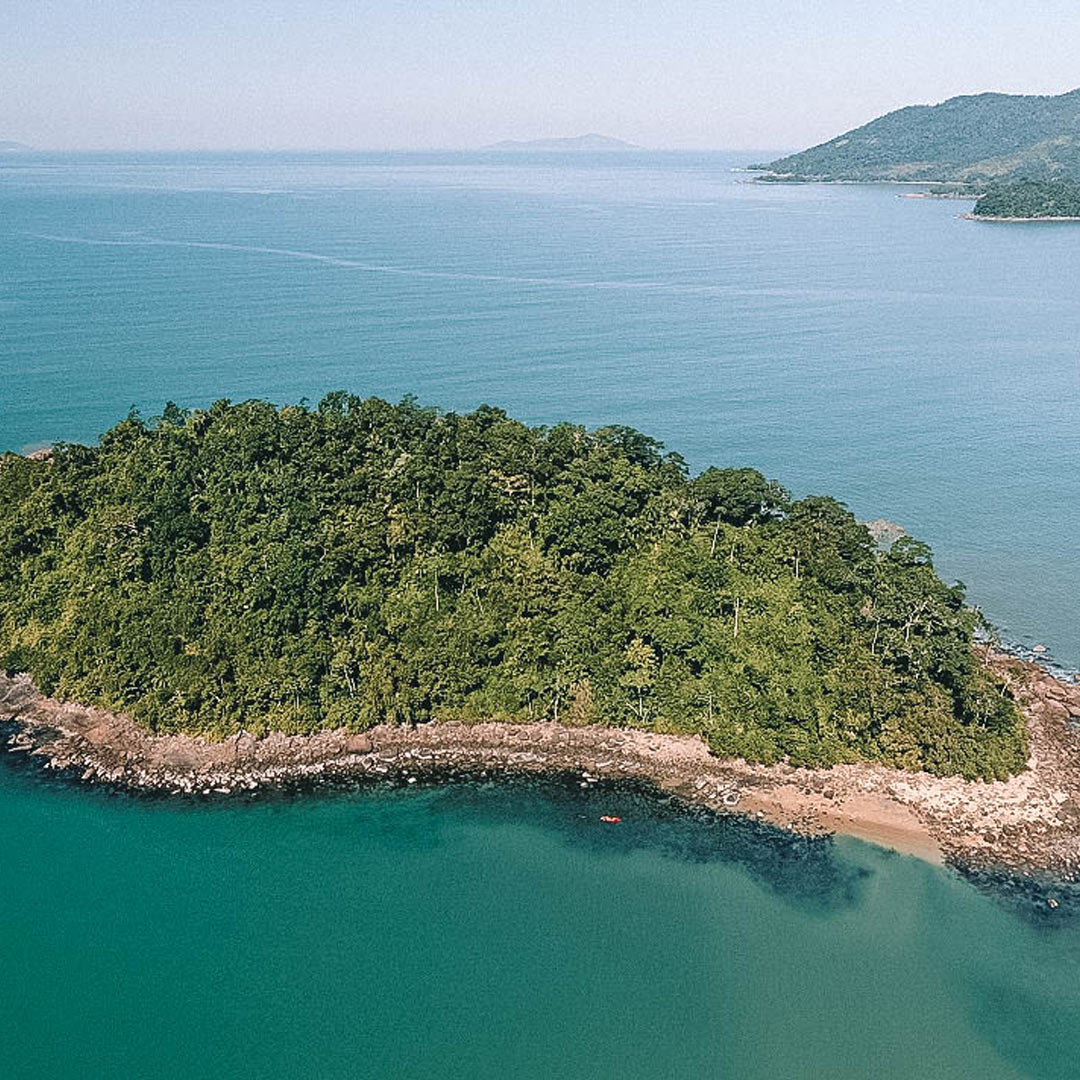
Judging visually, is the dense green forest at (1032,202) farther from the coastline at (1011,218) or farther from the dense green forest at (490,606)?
the dense green forest at (490,606)

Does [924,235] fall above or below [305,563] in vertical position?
above

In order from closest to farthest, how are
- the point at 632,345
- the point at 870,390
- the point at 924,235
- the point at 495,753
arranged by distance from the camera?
the point at 495,753
the point at 870,390
the point at 632,345
the point at 924,235

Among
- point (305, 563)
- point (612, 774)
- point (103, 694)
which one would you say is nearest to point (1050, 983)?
point (612, 774)

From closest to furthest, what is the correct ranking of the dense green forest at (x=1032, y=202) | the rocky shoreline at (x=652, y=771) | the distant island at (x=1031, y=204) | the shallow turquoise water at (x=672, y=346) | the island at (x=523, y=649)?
the rocky shoreline at (x=652, y=771) < the island at (x=523, y=649) < the shallow turquoise water at (x=672, y=346) < the distant island at (x=1031, y=204) < the dense green forest at (x=1032, y=202)

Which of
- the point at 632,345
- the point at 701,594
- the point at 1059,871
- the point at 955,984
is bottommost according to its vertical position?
the point at 955,984

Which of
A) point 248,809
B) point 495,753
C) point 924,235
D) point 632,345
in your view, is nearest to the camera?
point 248,809

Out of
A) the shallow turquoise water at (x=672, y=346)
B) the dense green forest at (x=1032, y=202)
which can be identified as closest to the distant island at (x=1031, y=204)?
the dense green forest at (x=1032, y=202)

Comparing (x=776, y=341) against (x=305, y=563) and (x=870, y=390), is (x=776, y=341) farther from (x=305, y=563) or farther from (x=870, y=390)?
(x=305, y=563)
